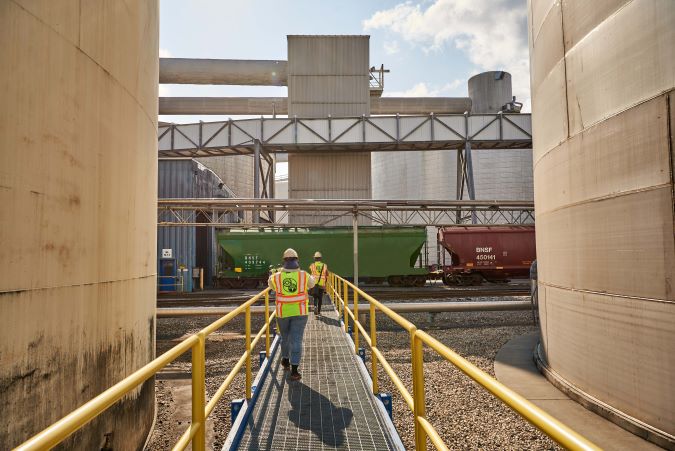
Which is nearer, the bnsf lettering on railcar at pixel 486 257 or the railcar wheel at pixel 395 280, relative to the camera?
the bnsf lettering on railcar at pixel 486 257

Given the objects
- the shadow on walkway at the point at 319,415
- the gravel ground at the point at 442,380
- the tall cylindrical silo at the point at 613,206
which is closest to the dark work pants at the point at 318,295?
the gravel ground at the point at 442,380

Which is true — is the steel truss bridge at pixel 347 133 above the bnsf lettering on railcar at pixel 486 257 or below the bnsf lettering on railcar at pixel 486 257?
above

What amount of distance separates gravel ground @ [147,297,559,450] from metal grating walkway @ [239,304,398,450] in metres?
1.25

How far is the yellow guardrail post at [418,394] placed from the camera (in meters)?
2.82

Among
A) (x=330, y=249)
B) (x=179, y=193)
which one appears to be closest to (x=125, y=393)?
(x=330, y=249)

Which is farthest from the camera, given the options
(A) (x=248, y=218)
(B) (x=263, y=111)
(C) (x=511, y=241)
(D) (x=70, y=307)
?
(A) (x=248, y=218)

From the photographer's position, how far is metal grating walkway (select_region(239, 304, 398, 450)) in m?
3.91

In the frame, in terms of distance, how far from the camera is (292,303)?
5.57 metres

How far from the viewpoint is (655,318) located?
5.01 metres

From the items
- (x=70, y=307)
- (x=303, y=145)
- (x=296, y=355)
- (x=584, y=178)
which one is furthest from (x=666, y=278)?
(x=303, y=145)

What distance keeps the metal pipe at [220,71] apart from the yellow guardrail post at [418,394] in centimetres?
2939

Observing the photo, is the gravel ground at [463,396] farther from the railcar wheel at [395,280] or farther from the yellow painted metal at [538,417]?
the railcar wheel at [395,280]

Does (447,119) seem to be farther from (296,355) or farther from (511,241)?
(296,355)

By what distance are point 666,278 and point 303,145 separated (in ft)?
76.4
